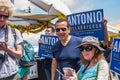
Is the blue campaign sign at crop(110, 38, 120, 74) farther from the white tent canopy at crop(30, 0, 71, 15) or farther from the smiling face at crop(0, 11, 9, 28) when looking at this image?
the white tent canopy at crop(30, 0, 71, 15)

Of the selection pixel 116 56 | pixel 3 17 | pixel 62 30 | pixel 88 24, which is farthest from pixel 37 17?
pixel 3 17

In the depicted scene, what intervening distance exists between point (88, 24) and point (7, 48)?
303 centimetres

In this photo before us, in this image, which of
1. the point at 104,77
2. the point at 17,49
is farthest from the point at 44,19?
the point at 104,77

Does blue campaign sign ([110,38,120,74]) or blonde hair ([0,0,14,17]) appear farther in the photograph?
blue campaign sign ([110,38,120,74])

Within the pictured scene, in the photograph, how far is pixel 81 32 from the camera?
6598mm

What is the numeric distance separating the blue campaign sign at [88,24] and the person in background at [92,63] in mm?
2519

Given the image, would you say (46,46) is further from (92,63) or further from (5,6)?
(92,63)

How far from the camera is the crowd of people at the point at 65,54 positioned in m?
3.37

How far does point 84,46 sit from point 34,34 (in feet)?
21.7


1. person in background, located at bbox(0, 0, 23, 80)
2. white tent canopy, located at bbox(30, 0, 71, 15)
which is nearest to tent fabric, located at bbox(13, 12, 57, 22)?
white tent canopy, located at bbox(30, 0, 71, 15)

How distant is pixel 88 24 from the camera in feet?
21.3

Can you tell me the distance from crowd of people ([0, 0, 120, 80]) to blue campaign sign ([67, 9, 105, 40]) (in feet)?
5.21

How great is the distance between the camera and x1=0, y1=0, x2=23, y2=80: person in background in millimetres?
3752

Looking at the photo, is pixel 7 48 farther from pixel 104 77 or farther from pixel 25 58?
pixel 25 58
